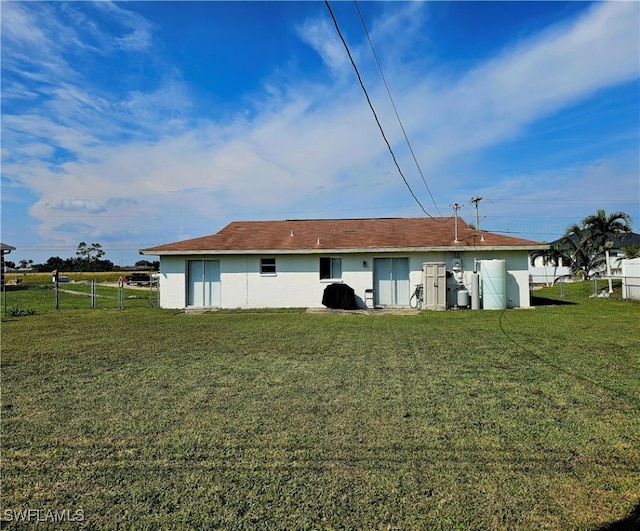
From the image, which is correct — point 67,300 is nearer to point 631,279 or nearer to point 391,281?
point 391,281

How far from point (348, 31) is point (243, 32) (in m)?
2.14

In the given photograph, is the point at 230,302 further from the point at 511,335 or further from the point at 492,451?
the point at 492,451

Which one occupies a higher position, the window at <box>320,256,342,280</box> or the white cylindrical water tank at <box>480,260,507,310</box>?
the window at <box>320,256,342,280</box>

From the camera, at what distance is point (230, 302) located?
17562 mm

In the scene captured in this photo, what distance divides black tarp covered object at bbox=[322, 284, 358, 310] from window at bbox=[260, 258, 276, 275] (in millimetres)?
2438

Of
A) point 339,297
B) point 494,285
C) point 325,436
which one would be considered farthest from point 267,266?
point 325,436

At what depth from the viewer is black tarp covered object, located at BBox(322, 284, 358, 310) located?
Answer: 16.6 metres

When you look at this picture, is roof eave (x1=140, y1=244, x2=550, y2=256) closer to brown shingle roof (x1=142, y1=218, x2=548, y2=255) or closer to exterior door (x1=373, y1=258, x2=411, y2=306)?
brown shingle roof (x1=142, y1=218, x2=548, y2=255)

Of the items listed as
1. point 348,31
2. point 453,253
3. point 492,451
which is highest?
point 348,31

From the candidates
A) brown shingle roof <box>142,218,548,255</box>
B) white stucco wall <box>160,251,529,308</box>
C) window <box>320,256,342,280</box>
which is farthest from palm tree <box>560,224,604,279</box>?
window <box>320,256,342,280</box>

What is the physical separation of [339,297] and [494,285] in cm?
566

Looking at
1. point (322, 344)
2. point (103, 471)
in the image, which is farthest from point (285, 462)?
point (322, 344)

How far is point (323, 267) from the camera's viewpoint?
17.6 metres

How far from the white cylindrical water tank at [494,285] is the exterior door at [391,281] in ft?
9.40
